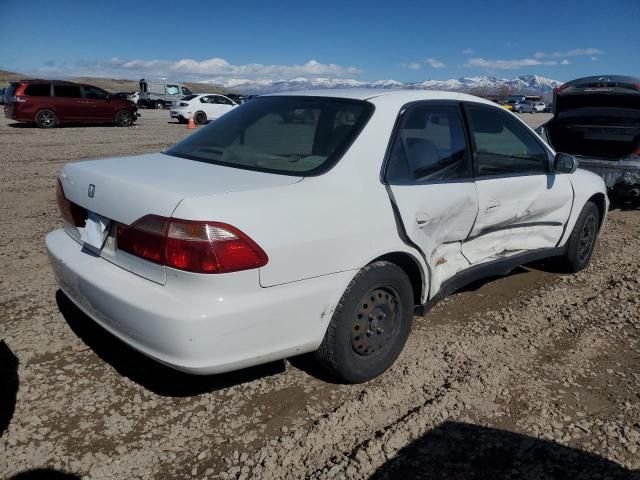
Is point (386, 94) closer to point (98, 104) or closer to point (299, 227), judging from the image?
point (299, 227)

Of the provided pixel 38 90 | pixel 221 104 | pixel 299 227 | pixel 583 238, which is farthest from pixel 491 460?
pixel 221 104

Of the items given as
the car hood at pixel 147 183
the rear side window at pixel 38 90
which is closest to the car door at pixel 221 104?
the rear side window at pixel 38 90

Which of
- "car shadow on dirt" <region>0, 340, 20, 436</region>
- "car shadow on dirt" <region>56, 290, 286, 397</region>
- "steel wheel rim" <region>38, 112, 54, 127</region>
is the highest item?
"steel wheel rim" <region>38, 112, 54, 127</region>

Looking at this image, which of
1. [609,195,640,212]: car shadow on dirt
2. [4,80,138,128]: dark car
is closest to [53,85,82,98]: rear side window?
[4,80,138,128]: dark car

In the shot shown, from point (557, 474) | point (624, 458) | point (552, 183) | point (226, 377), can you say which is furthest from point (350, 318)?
point (552, 183)

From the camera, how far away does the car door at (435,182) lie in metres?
3.02

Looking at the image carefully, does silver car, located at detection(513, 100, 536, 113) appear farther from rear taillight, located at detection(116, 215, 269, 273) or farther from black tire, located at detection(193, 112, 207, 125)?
rear taillight, located at detection(116, 215, 269, 273)

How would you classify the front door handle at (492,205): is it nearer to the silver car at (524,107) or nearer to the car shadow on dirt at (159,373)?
the car shadow on dirt at (159,373)

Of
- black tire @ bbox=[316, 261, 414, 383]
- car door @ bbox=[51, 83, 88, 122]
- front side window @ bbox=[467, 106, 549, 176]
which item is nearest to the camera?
black tire @ bbox=[316, 261, 414, 383]

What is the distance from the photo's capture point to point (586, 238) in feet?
16.3

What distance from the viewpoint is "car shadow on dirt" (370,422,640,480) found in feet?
7.82

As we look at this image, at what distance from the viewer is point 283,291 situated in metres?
2.47

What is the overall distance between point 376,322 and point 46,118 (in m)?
19.5

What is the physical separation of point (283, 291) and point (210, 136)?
148 cm
